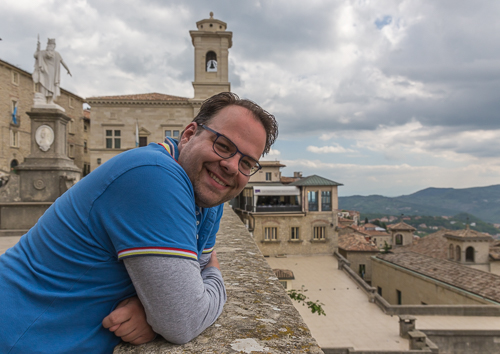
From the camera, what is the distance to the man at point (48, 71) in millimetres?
12867

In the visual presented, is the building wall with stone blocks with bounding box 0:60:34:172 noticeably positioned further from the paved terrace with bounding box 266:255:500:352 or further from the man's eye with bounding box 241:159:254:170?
the man's eye with bounding box 241:159:254:170

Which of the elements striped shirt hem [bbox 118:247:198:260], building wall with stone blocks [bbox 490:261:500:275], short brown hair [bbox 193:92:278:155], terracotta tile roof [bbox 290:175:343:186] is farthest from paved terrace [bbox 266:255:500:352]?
building wall with stone blocks [bbox 490:261:500:275]

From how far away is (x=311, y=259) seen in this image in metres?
28.8

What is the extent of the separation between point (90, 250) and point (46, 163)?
Result: 12.7 metres

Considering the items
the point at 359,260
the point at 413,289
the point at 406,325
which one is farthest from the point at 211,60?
the point at 406,325

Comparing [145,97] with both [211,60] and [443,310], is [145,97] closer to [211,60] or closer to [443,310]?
[211,60]

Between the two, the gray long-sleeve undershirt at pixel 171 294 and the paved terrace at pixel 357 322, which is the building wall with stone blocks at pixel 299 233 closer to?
the paved terrace at pixel 357 322

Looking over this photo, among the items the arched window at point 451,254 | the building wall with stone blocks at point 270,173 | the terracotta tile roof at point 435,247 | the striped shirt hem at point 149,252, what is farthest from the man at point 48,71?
the arched window at point 451,254

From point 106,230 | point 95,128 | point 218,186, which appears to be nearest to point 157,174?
point 106,230

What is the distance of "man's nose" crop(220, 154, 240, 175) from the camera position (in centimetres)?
150

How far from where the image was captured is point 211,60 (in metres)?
32.8

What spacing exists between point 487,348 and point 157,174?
56.6 ft

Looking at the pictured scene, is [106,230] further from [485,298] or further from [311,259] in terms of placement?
[311,259]

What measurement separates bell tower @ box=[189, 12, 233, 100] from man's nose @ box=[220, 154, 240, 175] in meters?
31.8
